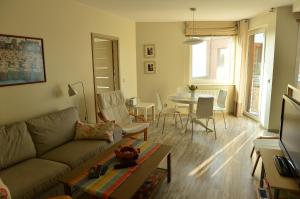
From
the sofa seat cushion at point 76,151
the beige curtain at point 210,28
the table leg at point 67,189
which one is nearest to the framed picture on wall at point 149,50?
the beige curtain at point 210,28

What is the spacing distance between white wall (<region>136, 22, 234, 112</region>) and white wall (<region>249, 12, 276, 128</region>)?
1181 millimetres

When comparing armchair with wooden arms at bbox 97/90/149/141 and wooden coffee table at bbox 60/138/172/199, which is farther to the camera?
armchair with wooden arms at bbox 97/90/149/141

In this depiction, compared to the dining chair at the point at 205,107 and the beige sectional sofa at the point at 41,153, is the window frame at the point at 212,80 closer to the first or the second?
the dining chair at the point at 205,107

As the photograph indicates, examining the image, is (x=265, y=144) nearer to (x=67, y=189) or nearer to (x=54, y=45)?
(x=67, y=189)

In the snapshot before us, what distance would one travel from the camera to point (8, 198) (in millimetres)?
1571

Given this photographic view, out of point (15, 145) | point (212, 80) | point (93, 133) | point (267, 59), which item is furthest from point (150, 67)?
point (15, 145)

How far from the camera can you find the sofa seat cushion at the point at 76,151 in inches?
95.8

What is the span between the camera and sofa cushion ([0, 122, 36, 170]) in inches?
86.9

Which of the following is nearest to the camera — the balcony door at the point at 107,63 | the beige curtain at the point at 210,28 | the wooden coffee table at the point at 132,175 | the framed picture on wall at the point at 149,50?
the wooden coffee table at the point at 132,175

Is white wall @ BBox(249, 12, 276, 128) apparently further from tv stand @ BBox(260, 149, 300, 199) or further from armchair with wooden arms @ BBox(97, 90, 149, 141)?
tv stand @ BBox(260, 149, 300, 199)

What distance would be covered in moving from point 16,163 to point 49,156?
33 cm

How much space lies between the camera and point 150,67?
5699mm

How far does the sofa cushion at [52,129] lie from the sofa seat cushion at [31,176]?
0.27 meters

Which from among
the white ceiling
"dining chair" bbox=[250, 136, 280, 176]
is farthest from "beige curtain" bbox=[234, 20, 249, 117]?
"dining chair" bbox=[250, 136, 280, 176]
